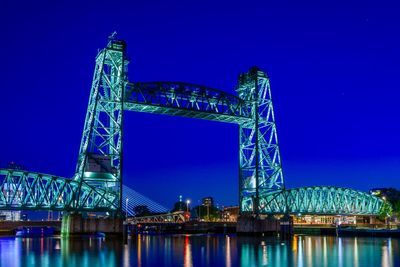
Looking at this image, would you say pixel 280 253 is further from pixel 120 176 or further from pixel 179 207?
pixel 179 207

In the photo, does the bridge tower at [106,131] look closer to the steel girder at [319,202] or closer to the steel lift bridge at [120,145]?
the steel lift bridge at [120,145]

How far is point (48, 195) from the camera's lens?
1889 inches

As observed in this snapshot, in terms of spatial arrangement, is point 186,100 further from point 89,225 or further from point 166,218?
point 166,218

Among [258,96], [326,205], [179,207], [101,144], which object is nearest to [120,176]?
[101,144]

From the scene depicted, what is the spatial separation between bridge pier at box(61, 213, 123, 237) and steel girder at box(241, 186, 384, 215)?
17.2 m

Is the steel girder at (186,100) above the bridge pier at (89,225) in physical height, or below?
above

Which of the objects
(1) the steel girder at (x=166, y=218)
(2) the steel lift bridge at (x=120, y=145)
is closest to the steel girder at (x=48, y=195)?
(2) the steel lift bridge at (x=120, y=145)

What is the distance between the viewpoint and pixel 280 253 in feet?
121

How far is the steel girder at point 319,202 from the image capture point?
2384 inches

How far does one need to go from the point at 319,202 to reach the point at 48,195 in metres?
42.2

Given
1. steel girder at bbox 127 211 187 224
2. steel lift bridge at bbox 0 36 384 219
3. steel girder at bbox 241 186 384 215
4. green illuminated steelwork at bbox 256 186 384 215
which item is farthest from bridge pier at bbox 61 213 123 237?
steel girder at bbox 127 211 187 224

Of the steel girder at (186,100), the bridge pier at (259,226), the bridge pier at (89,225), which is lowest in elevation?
the bridge pier at (259,226)

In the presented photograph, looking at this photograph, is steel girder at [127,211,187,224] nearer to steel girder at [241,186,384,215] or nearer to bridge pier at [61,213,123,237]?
steel girder at [241,186,384,215]

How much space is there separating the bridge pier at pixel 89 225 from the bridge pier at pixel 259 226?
15.8 m
